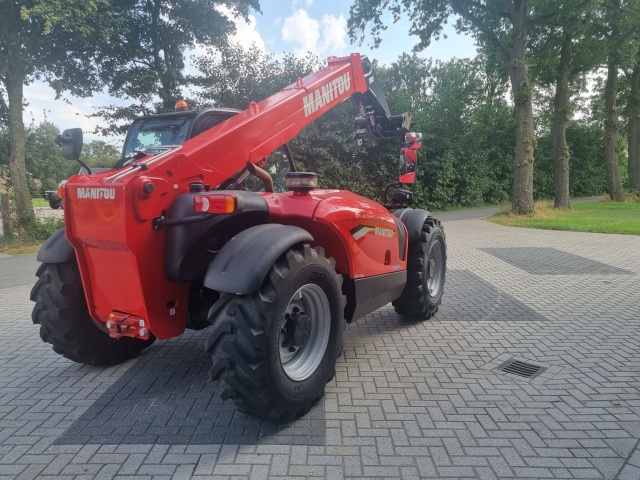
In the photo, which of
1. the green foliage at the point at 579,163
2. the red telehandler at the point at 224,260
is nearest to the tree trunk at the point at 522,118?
the green foliage at the point at 579,163

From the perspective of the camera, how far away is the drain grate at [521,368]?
3577mm

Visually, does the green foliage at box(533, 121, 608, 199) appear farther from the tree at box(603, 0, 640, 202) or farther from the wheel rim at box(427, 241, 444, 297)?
the wheel rim at box(427, 241, 444, 297)

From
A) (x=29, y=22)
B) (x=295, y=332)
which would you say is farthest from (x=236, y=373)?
(x=29, y=22)

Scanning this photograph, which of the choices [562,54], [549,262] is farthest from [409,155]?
[562,54]

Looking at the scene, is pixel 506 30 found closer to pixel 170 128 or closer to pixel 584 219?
pixel 584 219

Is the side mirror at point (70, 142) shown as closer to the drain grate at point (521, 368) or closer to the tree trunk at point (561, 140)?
the drain grate at point (521, 368)

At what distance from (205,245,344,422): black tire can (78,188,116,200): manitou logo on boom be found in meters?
0.89

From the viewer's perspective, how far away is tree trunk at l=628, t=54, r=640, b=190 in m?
22.1

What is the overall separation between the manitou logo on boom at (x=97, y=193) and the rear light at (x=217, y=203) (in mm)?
493

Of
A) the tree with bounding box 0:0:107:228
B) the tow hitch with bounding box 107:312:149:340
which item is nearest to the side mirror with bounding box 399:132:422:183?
the tow hitch with bounding box 107:312:149:340

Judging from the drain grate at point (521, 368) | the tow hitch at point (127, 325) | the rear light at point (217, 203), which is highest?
the rear light at point (217, 203)

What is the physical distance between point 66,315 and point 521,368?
142 inches

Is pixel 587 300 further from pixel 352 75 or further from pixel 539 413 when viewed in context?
pixel 352 75

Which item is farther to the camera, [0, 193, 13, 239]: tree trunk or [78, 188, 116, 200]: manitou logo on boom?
[0, 193, 13, 239]: tree trunk
